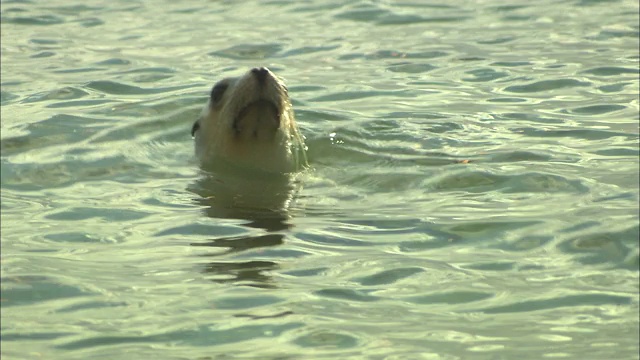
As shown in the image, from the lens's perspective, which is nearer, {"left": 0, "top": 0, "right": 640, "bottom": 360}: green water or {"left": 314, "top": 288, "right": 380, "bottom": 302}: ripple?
{"left": 0, "top": 0, "right": 640, "bottom": 360}: green water

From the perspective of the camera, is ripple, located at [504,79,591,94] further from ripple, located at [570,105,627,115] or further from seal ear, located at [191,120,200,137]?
seal ear, located at [191,120,200,137]

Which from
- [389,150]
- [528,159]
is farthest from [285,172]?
[528,159]

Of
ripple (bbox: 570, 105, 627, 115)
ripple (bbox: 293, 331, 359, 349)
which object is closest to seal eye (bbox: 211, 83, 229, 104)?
ripple (bbox: 570, 105, 627, 115)

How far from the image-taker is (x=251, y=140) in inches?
360

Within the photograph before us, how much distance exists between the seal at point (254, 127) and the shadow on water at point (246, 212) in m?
0.19

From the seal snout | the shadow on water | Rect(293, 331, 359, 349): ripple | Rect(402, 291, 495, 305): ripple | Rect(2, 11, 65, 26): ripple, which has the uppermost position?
the seal snout

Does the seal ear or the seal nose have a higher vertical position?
the seal nose

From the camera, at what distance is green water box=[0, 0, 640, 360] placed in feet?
18.0

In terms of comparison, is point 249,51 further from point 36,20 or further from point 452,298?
point 452,298

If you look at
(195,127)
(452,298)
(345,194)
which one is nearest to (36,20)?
(195,127)

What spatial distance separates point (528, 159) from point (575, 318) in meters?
3.24

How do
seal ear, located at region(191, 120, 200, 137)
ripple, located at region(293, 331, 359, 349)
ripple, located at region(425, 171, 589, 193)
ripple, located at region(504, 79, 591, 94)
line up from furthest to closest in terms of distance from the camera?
ripple, located at region(504, 79, 591, 94), seal ear, located at region(191, 120, 200, 137), ripple, located at region(425, 171, 589, 193), ripple, located at region(293, 331, 359, 349)

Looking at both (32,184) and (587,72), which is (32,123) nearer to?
(32,184)

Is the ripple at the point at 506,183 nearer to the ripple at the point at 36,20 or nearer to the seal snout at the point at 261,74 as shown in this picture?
the seal snout at the point at 261,74
